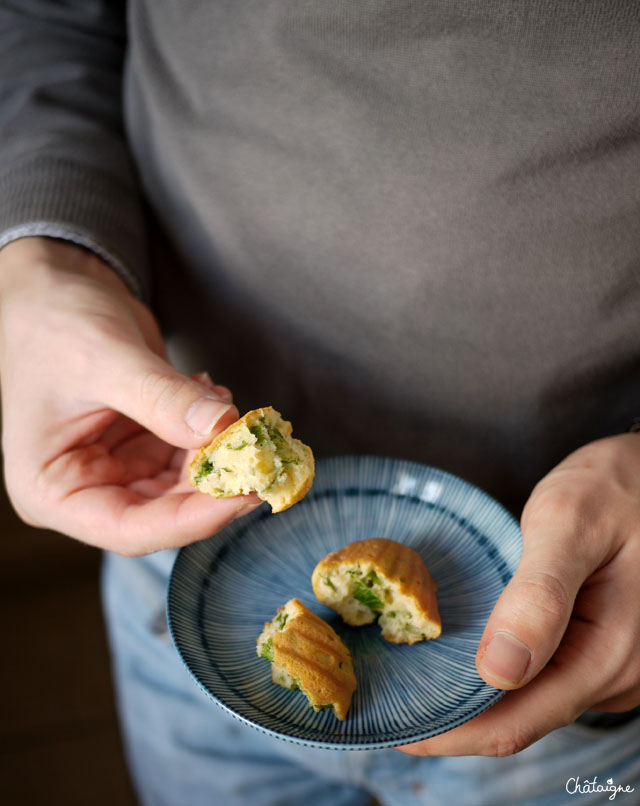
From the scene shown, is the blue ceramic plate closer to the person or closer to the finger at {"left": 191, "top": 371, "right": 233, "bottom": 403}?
the person

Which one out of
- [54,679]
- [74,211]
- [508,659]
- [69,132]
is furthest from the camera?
[54,679]

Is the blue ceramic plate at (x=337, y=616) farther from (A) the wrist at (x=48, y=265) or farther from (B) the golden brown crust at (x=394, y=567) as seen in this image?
(A) the wrist at (x=48, y=265)

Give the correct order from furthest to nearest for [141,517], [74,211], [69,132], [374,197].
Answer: [69,132], [74,211], [374,197], [141,517]

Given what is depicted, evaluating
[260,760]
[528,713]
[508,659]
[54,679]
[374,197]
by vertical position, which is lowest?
[54,679]

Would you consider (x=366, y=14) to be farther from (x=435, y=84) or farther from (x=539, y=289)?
(x=539, y=289)

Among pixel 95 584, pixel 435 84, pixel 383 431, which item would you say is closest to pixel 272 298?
pixel 383 431

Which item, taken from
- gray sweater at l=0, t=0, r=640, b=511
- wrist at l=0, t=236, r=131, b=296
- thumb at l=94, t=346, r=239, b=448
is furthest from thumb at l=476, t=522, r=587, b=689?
wrist at l=0, t=236, r=131, b=296

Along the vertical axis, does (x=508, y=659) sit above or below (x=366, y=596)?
above

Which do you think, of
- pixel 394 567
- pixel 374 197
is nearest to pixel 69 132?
pixel 374 197

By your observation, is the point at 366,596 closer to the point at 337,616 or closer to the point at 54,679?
the point at 337,616
